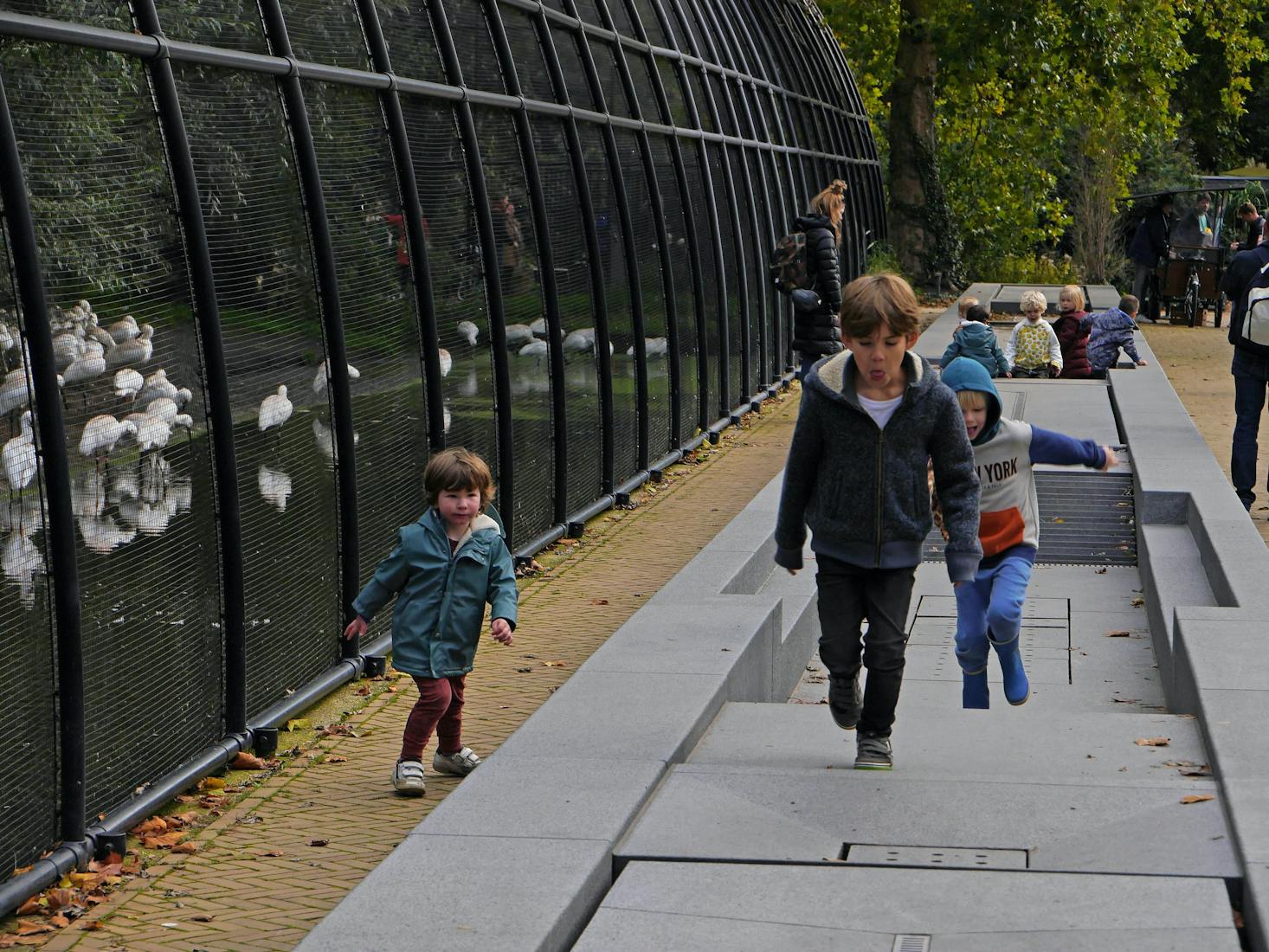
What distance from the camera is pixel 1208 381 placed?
66.4 ft

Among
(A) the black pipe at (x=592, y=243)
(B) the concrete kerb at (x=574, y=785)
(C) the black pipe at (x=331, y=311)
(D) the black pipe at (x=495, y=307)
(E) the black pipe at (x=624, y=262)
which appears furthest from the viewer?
(E) the black pipe at (x=624, y=262)

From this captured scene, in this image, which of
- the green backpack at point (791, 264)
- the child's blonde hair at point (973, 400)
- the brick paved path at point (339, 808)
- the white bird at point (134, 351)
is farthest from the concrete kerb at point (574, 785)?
the green backpack at point (791, 264)

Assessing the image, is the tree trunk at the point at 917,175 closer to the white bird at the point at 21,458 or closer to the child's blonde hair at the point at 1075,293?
the child's blonde hair at the point at 1075,293

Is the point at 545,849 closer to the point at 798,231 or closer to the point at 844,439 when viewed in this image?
the point at 844,439

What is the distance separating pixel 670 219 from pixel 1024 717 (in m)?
8.96

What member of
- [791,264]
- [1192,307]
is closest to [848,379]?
[791,264]

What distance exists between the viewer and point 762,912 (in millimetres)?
4125

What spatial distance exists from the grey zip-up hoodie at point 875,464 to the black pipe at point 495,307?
15.1ft

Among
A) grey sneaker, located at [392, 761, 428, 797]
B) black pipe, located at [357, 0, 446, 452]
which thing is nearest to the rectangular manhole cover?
grey sneaker, located at [392, 761, 428, 797]

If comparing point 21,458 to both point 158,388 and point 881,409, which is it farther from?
point 881,409

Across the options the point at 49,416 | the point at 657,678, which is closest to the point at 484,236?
the point at 657,678

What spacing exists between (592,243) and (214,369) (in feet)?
19.4

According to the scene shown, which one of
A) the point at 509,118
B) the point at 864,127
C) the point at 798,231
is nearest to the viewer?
the point at 509,118

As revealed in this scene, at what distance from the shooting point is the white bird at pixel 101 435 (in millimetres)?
5426
